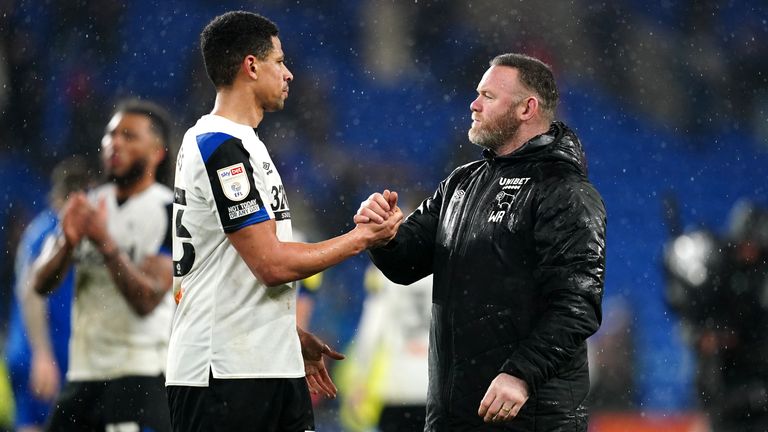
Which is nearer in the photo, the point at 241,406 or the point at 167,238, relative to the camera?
the point at 241,406

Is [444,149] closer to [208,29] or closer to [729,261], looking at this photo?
[729,261]

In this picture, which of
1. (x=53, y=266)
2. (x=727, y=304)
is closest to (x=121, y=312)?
(x=53, y=266)

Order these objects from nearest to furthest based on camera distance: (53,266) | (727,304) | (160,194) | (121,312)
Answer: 1. (121,312)
2. (160,194)
3. (53,266)
4. (727,304)

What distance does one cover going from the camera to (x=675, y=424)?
7.57 meters

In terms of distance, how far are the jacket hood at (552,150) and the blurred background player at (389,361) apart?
11.7ft

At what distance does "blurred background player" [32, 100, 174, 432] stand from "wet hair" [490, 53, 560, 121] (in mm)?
2880

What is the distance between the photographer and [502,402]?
2.57 meters

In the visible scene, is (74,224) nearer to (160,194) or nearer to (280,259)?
(160,194)

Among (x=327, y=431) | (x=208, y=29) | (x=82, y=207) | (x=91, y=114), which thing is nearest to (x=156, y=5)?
(x=91, y=114)

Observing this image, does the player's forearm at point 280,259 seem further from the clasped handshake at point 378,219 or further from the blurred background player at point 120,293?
the blurred background player at point 120,293

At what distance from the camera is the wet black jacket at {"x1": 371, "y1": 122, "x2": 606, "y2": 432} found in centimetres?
271

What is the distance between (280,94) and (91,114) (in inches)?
228

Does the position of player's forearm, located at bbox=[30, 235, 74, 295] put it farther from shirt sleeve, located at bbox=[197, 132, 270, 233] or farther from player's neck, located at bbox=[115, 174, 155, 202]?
shirt sleeve, located at bbox=[197, 132, 270, 233]

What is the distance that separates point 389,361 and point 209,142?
4.51m
